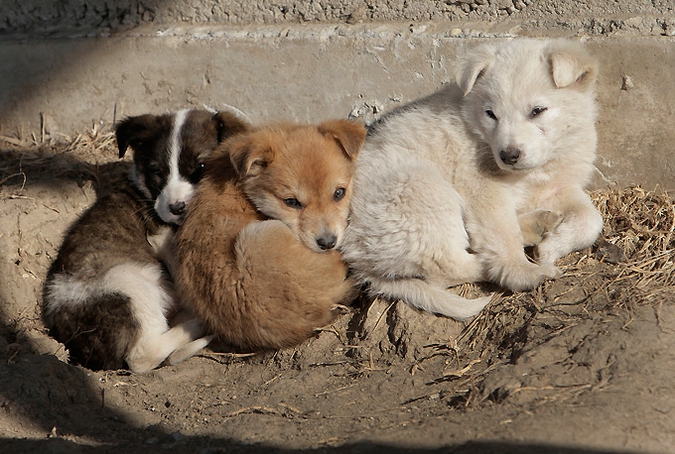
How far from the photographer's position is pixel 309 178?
399 centimetres

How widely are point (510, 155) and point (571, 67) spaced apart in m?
0.57

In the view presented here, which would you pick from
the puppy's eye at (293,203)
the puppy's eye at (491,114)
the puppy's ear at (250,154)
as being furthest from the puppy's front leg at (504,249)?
the puppy's ear at (250,154)

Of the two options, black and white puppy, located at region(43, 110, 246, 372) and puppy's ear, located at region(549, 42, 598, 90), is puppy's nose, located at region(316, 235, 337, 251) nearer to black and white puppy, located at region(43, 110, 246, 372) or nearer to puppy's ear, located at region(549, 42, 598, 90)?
black and white puppy, located at region(43, 110, 246, 372)

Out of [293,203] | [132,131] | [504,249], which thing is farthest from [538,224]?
[132,131]

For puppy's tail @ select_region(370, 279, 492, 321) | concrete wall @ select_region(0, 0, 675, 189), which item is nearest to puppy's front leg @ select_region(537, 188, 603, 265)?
puppy's tail @ select_region(370, 279, 492, 321)

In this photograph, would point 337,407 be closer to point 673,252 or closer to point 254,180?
point 254,180

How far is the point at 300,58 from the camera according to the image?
4.95 metres

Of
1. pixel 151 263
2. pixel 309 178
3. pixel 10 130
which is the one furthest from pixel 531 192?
pixel 10 130

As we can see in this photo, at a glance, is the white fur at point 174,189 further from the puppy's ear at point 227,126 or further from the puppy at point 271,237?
the puppy's ear at point 227,126

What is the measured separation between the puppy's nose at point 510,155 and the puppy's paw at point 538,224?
42 centimetres

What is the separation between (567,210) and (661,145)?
2.60ft

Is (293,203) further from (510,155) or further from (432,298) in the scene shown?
(510,155)

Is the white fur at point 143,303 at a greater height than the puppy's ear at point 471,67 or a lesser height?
lesser

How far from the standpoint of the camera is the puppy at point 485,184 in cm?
378
